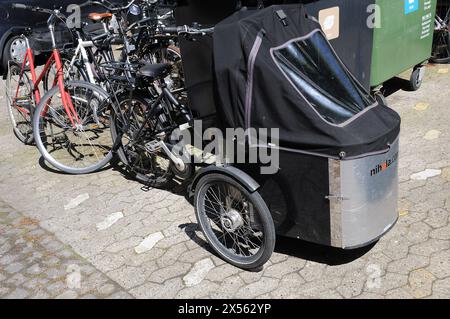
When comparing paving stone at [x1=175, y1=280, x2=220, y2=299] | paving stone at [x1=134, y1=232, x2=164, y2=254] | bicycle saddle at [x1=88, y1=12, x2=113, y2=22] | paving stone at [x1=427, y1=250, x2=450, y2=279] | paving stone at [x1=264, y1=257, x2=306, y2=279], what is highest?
bicycle saddle at [x1=88, y1=12, x2=113, y2=22]

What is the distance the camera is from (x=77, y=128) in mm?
5062

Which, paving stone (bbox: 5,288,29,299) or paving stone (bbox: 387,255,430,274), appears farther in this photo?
paving stone (bbox: 5,288,29,299)

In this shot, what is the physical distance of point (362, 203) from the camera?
3008 mm

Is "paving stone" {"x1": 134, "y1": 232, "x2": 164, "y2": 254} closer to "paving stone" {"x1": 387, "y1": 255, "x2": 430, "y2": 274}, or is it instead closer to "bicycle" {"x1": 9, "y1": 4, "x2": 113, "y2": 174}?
"bicycle" {"x1": 9, "y1": 4, "x2": 113, "y2": 174}

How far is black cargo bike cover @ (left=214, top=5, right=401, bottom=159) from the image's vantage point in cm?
291

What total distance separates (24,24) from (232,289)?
8254 millimetres

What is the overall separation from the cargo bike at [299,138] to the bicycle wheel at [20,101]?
3458 millimetres

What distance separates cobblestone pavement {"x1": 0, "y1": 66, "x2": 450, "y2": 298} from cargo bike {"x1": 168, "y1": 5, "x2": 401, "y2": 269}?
0.30 m

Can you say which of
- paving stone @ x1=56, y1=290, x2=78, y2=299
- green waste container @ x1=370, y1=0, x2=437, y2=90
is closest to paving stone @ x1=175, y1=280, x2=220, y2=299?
→ paving stone @ x1=56, y1=290, x2=78, y2=299

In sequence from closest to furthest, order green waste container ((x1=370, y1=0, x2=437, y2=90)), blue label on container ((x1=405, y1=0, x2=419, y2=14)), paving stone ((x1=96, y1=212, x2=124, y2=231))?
paving stone ((x1=96, y1=212, x2=124, y2=231))
green waste container ((x1=370, y1=0, x2=437, y2=90))
blue label on container ((x1=405, y1=0, x2=419, y2=14))

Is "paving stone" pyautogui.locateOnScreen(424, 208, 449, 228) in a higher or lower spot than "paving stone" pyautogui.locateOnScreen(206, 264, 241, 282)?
higher

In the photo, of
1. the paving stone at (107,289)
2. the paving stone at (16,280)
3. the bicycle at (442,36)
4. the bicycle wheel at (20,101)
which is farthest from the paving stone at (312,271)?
the bicycle at (442,36)

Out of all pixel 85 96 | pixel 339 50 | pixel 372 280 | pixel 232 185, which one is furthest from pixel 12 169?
pixel 372 280
